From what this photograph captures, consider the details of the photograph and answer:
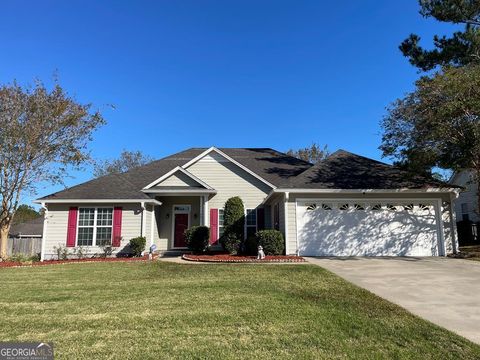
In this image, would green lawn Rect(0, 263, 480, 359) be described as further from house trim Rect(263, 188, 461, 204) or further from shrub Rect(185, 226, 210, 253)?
shrub Rect(185, 226, 210, 253)

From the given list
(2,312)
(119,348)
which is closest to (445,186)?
(119,348)

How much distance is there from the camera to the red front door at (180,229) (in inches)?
756

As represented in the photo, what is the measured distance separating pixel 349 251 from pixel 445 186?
483 cm

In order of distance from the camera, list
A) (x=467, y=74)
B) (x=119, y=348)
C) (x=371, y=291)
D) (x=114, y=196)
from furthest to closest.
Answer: (x=114, y=196)
(x=467, y=74)
(x=371, y=291)
(x=119, y=348)

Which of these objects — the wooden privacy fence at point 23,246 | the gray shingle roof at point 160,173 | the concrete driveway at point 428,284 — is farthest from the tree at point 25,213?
the concrete driveway at point 428,284

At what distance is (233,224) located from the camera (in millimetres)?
17156

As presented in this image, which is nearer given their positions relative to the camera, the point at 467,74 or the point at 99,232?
the point at 467,74

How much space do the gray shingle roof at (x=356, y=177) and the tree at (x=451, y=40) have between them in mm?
6231

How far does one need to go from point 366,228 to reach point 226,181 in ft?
24.6

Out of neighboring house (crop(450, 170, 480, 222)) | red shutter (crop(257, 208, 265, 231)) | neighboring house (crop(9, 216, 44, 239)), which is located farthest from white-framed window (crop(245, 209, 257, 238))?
neighboring house (crop(9, 216, 44, 239))

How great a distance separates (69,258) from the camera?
54.8 ft

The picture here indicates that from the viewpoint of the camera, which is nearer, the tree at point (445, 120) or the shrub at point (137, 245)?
the tree at point (445, 120)

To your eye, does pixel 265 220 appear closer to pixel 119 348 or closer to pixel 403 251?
pixel 403 251

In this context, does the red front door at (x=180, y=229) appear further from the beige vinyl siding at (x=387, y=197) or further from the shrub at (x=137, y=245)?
the beige vinyl siding at (x=387, y=197)
